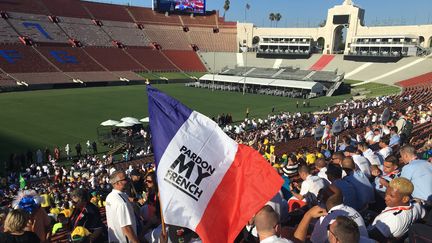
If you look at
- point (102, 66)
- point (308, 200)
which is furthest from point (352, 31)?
point (308, 200)

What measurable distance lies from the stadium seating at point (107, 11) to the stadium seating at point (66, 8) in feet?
5.05

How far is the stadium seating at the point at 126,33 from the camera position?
234 ft

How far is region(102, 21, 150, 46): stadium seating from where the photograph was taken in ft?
234

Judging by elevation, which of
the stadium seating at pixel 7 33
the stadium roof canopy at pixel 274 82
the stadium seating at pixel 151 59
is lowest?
the stadium roof canopy at pixel 274 82

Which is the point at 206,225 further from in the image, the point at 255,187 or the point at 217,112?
the point at 217,112

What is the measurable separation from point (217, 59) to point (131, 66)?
20635mm

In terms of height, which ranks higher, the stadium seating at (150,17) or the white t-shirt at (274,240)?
the stadium seating at (150,17)

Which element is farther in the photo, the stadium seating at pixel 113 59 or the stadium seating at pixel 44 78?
the stadium seating at pixel 113 59

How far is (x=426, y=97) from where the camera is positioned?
32.8 meters

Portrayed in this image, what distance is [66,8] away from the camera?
6981 centimetres

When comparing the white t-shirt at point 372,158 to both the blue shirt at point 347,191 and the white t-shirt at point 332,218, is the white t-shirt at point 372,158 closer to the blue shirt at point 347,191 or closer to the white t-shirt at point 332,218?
the blue shirt at point 347,191

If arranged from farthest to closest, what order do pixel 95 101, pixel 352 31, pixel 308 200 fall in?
pixel 352 31 < pixel 95 101 < pixel 308 200

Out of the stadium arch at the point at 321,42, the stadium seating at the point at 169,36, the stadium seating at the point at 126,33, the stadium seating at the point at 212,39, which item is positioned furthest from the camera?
the stadium seating at the point at 212,39

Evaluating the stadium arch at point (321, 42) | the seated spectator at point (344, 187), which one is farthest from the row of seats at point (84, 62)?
the seated spectator at point (344, 187)
